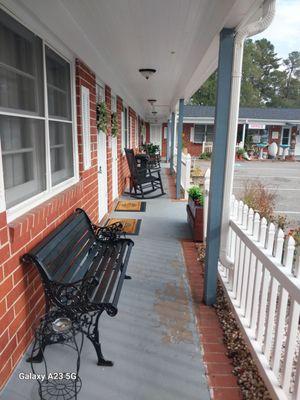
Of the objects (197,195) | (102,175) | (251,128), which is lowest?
(197,195)

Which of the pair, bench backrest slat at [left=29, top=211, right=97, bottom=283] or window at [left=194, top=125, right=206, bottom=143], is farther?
window at [left=194, top=125, right=206, bottom=143]

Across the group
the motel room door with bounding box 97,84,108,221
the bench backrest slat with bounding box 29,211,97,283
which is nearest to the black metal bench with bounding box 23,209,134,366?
the bench backrest slat with bounding box 29,211,97,283

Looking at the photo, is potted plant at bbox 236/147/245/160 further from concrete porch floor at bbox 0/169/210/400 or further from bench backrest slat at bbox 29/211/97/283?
bench backrest slat at bbox 29/211/97/283

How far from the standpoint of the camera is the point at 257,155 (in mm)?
21484

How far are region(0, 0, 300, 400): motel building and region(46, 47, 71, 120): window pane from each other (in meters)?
0.02

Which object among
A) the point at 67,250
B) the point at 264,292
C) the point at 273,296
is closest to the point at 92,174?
the point at 67,250

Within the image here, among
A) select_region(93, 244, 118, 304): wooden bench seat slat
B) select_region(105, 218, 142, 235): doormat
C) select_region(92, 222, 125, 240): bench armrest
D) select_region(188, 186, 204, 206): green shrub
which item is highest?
select_region(188, 186, 204, 206): green shrub

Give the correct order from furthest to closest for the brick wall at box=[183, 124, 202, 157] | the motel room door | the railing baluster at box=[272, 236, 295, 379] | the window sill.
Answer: the brick wall at box=[183, 124, 202, 157] < the motel room door < the window sill < the railing baluster at box=[272, 236, 295, 379]

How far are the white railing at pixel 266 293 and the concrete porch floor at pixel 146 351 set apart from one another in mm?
378

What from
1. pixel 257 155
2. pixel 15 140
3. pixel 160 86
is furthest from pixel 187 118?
pixel 15 140

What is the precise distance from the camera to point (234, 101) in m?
2.47

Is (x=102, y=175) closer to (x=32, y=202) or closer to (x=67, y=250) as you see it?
(x=67, y=250)

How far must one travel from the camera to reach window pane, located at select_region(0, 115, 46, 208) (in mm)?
2066

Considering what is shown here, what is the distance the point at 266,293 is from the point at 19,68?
2178 millimetres
